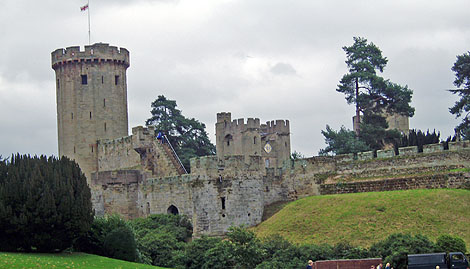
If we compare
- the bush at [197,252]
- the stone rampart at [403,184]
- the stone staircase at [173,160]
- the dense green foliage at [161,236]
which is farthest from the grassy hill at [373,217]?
the stone staircase at [173,160]

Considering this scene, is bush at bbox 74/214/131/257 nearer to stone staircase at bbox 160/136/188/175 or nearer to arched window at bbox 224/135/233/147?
stone staircase at bbox 160/136/188/175

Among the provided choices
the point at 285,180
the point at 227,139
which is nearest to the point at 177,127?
the point at 227,139

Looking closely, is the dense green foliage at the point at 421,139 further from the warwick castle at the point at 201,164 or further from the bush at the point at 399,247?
the bush at the point at 399,247

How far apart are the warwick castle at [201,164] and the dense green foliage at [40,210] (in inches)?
445

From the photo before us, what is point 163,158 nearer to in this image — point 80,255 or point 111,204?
point 111,204

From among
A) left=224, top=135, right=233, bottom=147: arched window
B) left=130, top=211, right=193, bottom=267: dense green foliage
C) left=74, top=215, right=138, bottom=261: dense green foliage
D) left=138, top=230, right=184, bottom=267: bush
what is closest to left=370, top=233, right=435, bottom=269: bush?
left=130, top=211, right=193, bottom=267: dense green foliage

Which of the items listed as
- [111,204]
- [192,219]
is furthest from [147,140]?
[192,219]

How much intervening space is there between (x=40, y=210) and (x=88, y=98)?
112 feet

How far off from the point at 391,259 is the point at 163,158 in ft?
94.1

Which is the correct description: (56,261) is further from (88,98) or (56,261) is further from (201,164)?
(88,98)

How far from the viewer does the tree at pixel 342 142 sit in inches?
2345

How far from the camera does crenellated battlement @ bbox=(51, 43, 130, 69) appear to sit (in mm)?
66812

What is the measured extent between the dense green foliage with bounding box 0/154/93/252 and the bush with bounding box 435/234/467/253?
15.7 metres

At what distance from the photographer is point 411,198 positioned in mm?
39531
